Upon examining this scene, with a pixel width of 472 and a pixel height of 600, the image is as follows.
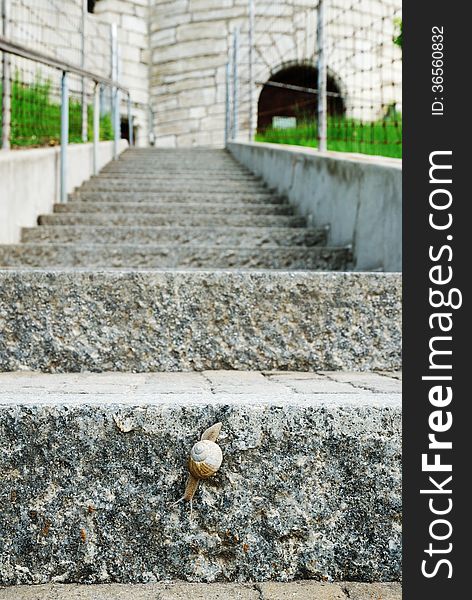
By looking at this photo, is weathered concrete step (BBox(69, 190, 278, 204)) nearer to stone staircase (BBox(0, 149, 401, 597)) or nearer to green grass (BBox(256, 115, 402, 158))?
green grass (BBox(256, 115, 402, 158))

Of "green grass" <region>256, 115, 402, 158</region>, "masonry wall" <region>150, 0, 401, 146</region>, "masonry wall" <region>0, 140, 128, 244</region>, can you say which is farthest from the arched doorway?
"masonry wall" <region>0, 140, 128, 244</region>

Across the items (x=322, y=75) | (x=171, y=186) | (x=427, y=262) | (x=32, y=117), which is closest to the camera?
(x=427, y=262)

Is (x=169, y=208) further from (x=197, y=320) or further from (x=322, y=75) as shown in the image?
(x=197, y=320)

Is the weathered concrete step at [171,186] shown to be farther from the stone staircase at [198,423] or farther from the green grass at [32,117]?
the stone staircase at [198,423]

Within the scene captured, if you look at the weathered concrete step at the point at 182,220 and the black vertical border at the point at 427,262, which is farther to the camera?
the weathered concrete step at the point at 182,220

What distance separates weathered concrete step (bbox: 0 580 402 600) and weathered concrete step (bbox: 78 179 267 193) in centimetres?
462

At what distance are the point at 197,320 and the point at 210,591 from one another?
2.55ft

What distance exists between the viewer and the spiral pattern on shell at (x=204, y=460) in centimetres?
129

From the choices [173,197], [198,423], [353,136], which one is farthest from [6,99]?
[198,423]

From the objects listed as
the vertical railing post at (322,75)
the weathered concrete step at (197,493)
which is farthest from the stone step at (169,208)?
the weathered concrete step at (197,493)

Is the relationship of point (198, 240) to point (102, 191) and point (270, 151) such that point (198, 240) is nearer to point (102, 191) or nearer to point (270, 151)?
point (102, 191)

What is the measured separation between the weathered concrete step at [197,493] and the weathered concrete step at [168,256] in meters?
1.90

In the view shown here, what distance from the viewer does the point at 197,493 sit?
1313 mm

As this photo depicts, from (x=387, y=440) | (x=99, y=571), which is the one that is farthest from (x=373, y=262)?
(x=99, y=571)
